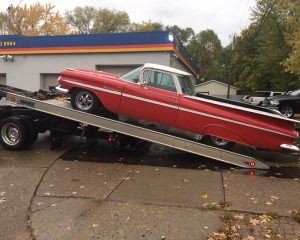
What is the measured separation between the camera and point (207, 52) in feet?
292

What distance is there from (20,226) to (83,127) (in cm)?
468

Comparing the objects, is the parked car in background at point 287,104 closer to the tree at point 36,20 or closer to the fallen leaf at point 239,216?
the fallen leaf at point 239,216

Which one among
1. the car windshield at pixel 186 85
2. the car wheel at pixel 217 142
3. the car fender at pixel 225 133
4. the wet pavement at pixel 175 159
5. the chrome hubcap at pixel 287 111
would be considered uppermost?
the car windshield at pixel 186 85

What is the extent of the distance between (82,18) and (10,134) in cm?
7062

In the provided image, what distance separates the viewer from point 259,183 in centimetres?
766

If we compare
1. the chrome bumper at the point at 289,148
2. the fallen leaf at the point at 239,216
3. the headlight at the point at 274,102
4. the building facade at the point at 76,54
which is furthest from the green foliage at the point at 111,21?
the fallen leaf at the point at 239,216

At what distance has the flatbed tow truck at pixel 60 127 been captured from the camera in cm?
885

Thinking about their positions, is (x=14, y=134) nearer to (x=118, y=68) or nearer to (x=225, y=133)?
(x=225, y=133)

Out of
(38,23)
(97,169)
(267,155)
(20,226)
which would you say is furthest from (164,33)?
(38,23)

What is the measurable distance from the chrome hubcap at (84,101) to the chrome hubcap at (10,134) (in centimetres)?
177

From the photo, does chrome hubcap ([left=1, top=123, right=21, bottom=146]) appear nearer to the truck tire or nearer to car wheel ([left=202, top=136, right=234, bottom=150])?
the truck tire

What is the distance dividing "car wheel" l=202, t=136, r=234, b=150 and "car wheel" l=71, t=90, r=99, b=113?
269 cm

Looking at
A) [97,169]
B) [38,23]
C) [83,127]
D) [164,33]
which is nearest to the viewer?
[97,169]

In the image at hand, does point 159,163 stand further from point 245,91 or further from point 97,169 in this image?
point 245,91
